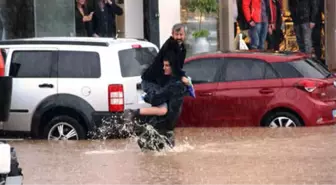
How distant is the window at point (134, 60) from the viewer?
1334cm

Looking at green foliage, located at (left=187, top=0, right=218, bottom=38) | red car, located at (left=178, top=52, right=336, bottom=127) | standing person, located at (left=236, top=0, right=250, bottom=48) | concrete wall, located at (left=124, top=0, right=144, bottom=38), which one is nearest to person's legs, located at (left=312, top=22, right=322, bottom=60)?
standing person, located at (left=236, top=0, right=250, bottom=48)

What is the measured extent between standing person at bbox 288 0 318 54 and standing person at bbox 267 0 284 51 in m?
0.43

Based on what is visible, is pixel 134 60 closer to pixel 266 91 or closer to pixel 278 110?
pixel 266 91

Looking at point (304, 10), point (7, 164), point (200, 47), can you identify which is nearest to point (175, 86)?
point (7, 164)

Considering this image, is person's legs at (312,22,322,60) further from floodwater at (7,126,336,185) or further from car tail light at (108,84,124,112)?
car tail light at (108,84,124,112)

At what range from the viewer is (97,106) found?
13.3 meters

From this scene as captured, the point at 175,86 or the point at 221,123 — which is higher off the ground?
the point at 175,86

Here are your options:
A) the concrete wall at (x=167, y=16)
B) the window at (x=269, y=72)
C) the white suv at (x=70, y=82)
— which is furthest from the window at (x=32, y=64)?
the concrete wall at (x=167, y=16)

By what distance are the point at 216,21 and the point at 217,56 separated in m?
7.21

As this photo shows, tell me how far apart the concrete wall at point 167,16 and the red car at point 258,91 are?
5.59 meters

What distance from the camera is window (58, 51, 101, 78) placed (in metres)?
13.3

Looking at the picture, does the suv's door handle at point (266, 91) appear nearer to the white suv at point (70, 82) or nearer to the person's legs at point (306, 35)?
the white suv at point (70, 82)

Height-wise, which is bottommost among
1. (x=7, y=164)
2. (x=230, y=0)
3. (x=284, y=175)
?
(x=284, y=175)

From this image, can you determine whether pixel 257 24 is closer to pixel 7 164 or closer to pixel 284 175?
pixel 284 175
